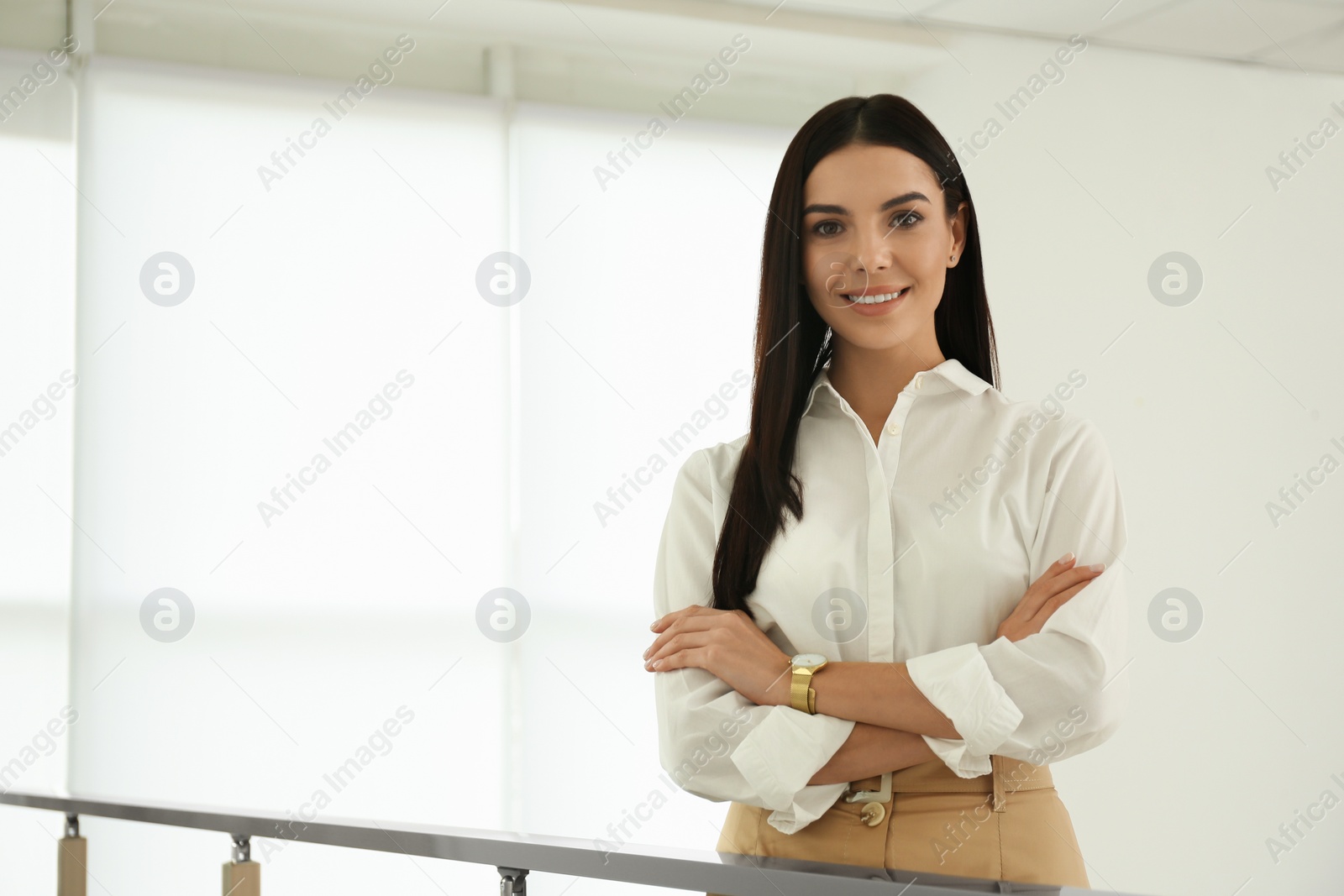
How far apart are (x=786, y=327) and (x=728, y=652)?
1.39ft

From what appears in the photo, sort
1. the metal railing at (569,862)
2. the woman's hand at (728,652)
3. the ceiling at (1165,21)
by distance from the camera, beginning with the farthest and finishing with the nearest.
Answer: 1. the ceiling at (1165,21)
2. the woman's hand at (728,652)
3. the metal railing at (569,862)

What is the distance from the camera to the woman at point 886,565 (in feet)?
4.38

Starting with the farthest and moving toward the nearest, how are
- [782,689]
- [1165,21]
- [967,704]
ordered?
[1165,21], [782,689], [967,704]

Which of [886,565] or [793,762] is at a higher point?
[886,565]

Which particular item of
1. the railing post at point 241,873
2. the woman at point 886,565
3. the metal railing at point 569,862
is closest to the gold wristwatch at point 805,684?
the woman at point 886,565

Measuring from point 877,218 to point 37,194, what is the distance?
3.24 meters

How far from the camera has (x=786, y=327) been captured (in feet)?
5.06

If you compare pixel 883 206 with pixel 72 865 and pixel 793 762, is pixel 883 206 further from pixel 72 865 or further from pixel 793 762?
pixel 72 865

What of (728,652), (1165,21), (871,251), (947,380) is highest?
(1165,21)

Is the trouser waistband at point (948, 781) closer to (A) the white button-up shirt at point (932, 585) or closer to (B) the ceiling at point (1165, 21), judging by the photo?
(A) the white button-up shirt at point (932, 585)

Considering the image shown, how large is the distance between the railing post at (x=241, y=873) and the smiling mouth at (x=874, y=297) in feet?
3.26

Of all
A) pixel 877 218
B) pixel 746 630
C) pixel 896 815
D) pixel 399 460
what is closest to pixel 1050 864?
pixel 896 815

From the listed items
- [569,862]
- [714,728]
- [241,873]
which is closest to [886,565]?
[714,728]

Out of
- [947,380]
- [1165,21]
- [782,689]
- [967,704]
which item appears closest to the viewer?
[967,704]
